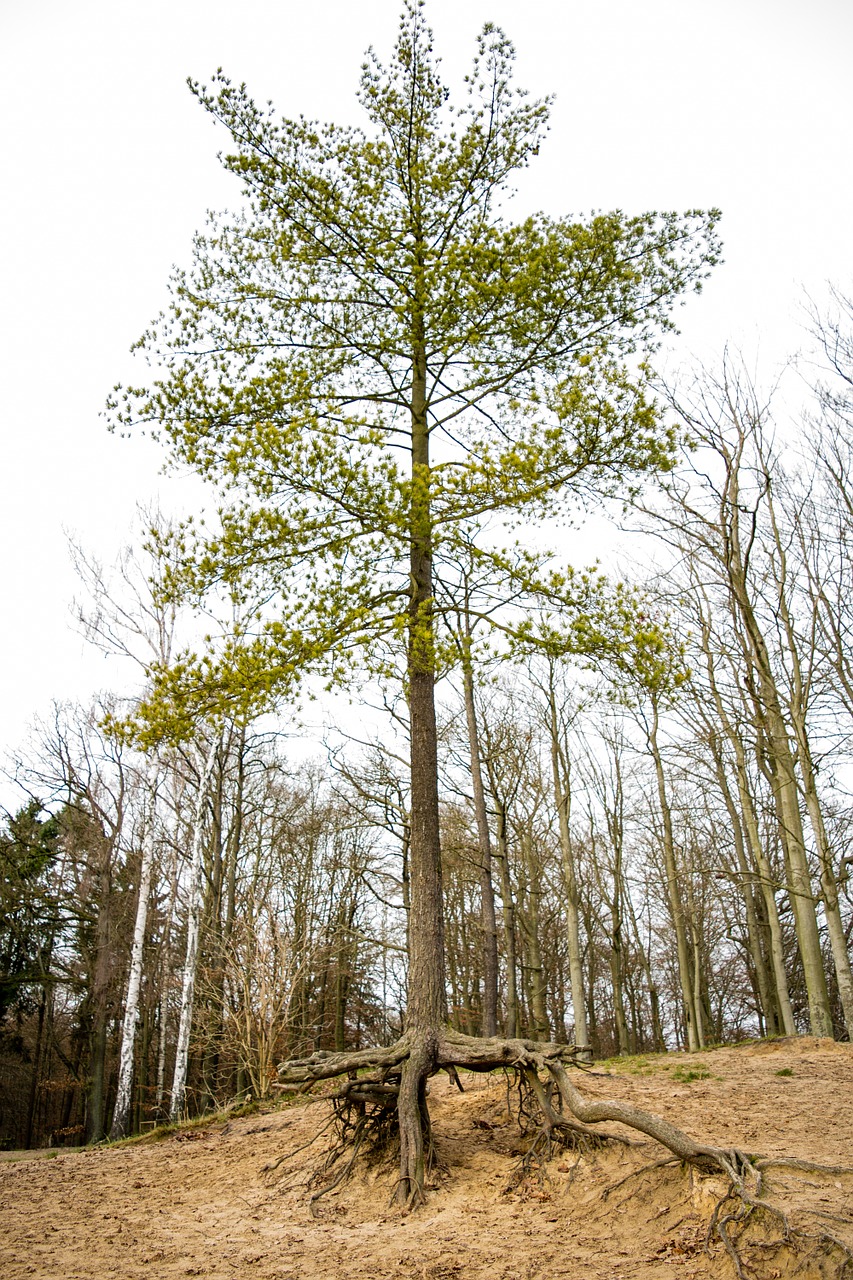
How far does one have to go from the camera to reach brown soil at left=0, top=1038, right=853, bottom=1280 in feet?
14.9

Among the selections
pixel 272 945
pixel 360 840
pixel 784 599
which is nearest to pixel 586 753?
pixel 360 840

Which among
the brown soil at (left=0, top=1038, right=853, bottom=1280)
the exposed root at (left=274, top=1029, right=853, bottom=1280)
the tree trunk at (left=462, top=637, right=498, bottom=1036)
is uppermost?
the tree trunk at (left=462, top=637, right=498, bottom=1036)

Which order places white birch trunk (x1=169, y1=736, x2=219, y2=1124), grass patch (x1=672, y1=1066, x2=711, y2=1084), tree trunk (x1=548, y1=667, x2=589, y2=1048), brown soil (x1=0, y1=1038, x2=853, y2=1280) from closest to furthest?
brown soil (x1=0, y1=1038, x2=853, y2=1280) → grass patch (x1=672, y1=1066, x2=711, y2=1084) → white birch trunk (x1=169, y1=736, x2=219, y2=1124) → tree trunk (x1=548, y1=667, x2=589, y2=1048)

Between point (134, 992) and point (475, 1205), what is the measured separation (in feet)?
31.8

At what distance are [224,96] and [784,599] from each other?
9797 millimetres

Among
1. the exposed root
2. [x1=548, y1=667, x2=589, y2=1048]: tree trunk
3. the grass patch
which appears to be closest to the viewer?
the exposed root

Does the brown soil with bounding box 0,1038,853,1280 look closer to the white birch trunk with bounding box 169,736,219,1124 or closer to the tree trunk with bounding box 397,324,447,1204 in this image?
the tree trunk with bounding box 397,324,447,1204

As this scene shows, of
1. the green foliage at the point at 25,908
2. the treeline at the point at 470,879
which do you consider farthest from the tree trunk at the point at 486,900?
the green foliage at the point at 25,908

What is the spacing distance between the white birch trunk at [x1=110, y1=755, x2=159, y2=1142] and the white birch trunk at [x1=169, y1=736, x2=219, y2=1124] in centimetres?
72

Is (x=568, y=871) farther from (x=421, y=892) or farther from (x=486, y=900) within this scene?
(x=421, y=892)

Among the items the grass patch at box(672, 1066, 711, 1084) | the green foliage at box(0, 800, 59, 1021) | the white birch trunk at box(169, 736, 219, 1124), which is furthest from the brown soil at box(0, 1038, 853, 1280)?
the green foliage at box(0, 800, 59, 1021)

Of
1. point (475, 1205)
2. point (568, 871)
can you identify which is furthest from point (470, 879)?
point (475, 1205)

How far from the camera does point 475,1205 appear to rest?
577 centimetres

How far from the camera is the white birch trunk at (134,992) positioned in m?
13.1
